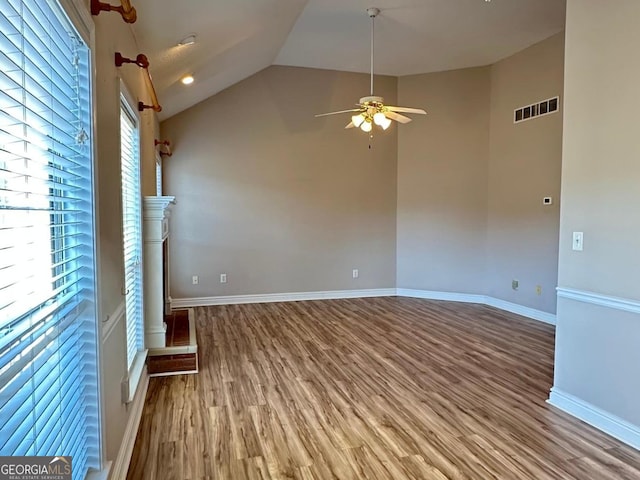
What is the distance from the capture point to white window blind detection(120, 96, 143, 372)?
281 cm

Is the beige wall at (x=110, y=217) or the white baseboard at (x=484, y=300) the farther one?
the white baseboard at (x=484, y=300)

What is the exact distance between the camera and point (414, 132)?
6.44m

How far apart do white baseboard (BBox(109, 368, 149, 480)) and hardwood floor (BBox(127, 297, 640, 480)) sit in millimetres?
53

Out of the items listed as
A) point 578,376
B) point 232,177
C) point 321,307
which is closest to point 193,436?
point 578,376

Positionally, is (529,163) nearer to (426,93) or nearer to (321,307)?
(426,93)

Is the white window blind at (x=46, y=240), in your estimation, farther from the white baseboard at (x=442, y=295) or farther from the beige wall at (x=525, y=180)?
the white baseboard at (x=442, y=295)

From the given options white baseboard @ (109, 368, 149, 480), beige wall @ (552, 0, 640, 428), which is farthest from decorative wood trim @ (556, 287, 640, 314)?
white baseboard @ (109, 368, 149, 480)

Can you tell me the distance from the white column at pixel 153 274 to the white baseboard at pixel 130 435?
1.42 ft

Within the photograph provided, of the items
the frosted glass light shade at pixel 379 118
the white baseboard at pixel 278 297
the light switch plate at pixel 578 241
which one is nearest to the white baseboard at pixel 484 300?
the white baseboard at pixel 278 297

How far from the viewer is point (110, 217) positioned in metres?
2.01

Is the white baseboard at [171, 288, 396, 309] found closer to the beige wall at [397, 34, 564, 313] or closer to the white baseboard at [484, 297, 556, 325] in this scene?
the beige wall at [397, 34, 564, 313]

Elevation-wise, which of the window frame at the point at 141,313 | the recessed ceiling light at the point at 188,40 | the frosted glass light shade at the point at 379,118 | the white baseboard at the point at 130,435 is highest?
the recessed ceiling light at the point at 188,40

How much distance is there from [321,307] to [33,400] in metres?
4.93

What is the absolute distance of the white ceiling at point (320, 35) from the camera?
3.31 m
